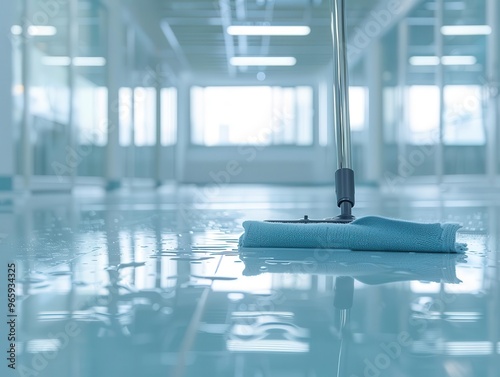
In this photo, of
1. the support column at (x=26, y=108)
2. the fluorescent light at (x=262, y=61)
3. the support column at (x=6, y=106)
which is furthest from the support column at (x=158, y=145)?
the support column at (x=6, y=106)

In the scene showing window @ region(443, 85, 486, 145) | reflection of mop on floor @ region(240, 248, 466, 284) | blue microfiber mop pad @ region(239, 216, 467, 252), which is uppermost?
window @ region(443, 85, 486, 145)

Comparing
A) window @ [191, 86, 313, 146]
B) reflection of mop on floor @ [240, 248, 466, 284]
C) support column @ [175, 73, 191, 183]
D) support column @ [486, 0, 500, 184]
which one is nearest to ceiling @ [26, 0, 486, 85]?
support column @ [486, 0, 500, 184]

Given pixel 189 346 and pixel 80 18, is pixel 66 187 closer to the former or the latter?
pixel 80 18

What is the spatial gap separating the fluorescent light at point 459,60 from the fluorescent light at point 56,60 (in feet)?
15.5

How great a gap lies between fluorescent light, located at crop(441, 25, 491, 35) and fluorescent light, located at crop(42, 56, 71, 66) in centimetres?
481

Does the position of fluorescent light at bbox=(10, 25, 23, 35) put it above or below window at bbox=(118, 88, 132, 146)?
above

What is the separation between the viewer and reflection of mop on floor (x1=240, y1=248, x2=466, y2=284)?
958mm

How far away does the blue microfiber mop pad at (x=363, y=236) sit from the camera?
1245 millimetres

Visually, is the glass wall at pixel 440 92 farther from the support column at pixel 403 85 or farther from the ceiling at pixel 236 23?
the ceiling at pixel 236 23

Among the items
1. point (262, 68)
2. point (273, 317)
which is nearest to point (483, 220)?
point (273, 317)

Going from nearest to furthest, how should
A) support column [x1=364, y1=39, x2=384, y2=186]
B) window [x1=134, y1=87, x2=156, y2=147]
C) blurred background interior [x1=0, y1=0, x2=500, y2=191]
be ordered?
blurred background interior [x1=0, y1=0, x2=500, y2=191] → window [x1=134, y1=87, x2=156, y2=147] → support column [x1=364, y1=39, x2=384, y2=186]

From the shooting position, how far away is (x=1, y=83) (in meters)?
5.66

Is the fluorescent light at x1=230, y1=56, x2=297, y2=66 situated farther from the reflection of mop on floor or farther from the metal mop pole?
the reflection of mop on floor

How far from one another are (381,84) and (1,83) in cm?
666
